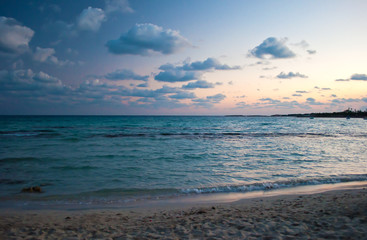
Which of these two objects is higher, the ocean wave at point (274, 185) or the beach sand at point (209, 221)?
the beach sand at point (209, 221)

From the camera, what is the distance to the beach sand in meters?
4.86

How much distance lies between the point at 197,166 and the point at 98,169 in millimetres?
5972

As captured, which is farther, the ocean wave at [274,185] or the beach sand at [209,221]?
the ocean wave at [274,185]

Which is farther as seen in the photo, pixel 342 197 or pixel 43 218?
pixel 342 197

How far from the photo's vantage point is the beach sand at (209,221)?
4863 mm

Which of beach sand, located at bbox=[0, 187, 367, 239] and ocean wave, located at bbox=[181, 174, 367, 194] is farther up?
beach sand, located at bbox=[0, 187, 367, 239]

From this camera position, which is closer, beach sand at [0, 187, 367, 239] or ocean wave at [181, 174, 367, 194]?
beach sand at [0, 187, 367, 239]

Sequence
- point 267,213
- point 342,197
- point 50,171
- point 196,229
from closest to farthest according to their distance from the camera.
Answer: point 196,229 < point 267,213 < point 342,197 < point 50,171

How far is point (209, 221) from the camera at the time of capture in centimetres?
566

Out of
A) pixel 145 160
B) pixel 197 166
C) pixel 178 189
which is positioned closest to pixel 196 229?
pixel 178 189

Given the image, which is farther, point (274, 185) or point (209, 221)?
point (274, 185)

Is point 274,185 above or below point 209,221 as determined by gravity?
below

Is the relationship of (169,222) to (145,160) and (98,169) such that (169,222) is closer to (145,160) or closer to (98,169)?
(98,169)

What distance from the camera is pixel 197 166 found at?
43.8 ft
